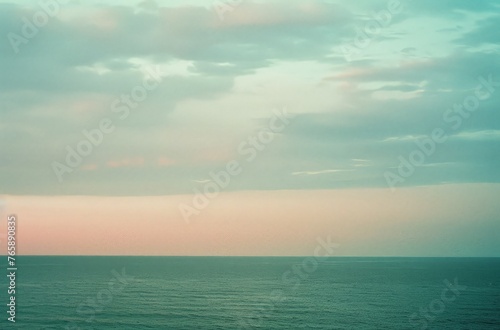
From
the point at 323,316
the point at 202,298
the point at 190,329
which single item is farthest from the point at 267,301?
the point at 190,329

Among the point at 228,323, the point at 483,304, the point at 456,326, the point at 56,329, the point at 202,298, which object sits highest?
the point at 483,304

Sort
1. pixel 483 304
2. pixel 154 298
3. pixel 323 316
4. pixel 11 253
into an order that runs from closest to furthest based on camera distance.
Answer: pixel 11 253
pixel 323 316
pixel 483 304
pixel 154 298

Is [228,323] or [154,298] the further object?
[154,298]

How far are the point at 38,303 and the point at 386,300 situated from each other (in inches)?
2400

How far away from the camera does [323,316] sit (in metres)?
75.4

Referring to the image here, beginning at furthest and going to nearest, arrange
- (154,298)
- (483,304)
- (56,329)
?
(154,298)
(483,304)
(56,329)

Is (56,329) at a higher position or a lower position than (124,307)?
lower

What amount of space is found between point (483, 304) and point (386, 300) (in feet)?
54.0

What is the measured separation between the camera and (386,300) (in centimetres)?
9744

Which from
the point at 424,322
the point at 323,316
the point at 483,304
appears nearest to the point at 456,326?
the point at 424,322

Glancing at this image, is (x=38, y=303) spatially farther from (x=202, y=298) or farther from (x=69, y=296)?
(x=202, y=298)

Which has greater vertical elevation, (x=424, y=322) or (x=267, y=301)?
(x=267, y=301)

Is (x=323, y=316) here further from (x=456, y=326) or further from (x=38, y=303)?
(x=38, y=303)

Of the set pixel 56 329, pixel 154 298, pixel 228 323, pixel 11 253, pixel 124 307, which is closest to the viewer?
pixel 11 253
